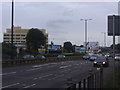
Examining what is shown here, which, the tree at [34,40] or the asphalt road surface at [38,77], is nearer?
the asphalt road surface at [38,77]

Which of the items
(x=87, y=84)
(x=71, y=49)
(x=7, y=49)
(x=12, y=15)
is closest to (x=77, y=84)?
(x=87, y=84)

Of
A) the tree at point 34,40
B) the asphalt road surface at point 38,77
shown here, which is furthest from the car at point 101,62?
the tree at point 34,40

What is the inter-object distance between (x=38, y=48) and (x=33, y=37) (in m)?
4.48

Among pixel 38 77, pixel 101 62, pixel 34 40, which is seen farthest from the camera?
pixel 34 40

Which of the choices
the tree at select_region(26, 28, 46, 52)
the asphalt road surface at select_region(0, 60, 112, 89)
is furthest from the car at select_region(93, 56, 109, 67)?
the tree at select_region(26, 28, 46, 52)

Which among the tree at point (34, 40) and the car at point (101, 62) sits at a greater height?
the tree at point (34, 40)

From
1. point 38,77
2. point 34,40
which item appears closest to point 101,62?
point 38,77

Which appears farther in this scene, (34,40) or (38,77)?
(34,40)

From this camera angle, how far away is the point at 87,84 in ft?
28.2

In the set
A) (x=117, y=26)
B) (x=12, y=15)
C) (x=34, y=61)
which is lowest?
(x=34, y=61)

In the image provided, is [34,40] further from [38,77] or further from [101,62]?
[38,77]

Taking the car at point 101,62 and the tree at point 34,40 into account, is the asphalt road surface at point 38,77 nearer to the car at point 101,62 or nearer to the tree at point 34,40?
the car at point 101,62

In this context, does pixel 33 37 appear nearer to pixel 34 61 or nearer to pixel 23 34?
pixel 34 61

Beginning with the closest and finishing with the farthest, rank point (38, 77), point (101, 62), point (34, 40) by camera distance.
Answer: point (38, 77)
point (101, 62)
point (34, 40)
